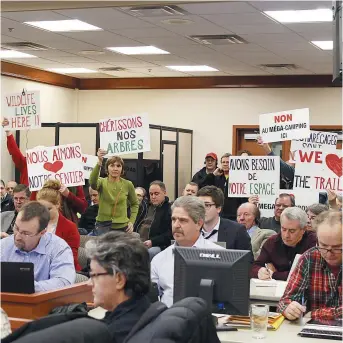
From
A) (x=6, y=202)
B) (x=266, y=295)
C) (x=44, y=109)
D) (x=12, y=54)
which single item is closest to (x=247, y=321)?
(x=266, y=295)

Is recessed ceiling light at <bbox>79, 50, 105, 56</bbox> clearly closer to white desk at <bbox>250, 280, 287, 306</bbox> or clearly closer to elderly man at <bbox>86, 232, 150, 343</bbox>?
white desk at <bbox>250, 280, 287, 306</bbox>

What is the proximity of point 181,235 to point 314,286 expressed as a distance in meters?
0.91

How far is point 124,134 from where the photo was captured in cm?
936

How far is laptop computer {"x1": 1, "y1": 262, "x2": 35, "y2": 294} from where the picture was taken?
4.16 metres

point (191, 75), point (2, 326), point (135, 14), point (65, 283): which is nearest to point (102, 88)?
point (191, 75)

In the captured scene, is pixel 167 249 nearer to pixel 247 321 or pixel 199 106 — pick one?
pixel 247 321

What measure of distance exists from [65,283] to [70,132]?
31.9ft

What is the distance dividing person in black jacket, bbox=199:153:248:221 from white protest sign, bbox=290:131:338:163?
58.5 inches

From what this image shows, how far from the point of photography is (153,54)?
12.4m

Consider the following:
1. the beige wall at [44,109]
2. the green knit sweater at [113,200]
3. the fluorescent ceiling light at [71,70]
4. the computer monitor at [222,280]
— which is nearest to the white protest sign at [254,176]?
the green knit sweater at [113,200]

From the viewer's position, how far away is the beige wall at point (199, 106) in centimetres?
1508

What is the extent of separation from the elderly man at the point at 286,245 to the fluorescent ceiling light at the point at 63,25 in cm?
471

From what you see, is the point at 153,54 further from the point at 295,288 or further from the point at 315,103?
the point at 295,288

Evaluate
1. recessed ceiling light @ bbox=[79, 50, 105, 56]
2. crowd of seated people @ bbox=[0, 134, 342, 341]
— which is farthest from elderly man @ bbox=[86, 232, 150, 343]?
recessed ceiling light @ bbox=[79, 50, 105, 56]
